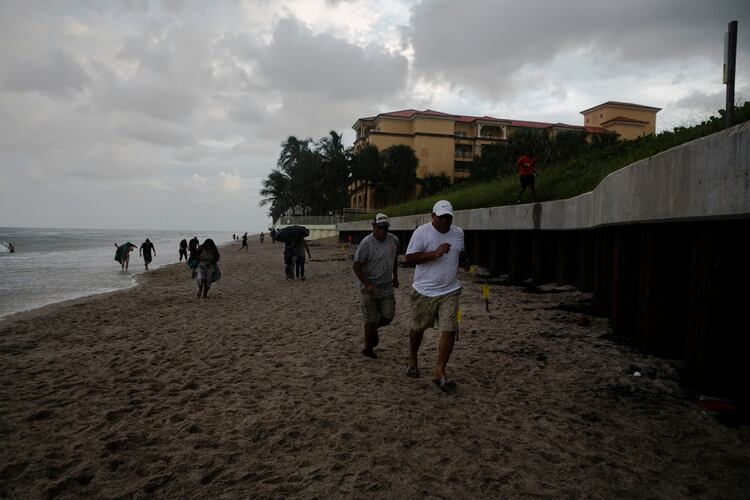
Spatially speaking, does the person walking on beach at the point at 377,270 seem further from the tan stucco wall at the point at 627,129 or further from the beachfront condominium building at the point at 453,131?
the tan stucco wall at the point at 627,129

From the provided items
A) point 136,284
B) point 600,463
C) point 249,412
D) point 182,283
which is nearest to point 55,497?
point 249,412

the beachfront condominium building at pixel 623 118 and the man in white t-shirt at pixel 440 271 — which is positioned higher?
the beachfront condominium building at pixel 623 118

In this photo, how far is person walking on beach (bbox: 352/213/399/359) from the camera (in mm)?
5590

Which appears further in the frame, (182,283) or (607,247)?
(182,283)

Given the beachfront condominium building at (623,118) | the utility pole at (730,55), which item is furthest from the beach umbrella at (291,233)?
the beachfront condominium building at (623,118)

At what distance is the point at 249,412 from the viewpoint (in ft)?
14.5

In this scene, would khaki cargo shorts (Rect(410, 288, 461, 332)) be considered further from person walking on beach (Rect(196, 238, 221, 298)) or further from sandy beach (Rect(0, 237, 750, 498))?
person walking on beach (Rect(196, 238, 221, 298))

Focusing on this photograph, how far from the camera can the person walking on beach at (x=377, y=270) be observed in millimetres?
5590

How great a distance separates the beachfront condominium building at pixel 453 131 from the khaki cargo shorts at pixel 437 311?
2196 inches

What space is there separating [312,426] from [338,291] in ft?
29.1

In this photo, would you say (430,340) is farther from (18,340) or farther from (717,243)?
(18,340)

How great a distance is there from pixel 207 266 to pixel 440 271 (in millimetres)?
9147

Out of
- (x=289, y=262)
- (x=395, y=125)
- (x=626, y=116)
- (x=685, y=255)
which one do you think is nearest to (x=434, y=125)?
(x=395, y=125)

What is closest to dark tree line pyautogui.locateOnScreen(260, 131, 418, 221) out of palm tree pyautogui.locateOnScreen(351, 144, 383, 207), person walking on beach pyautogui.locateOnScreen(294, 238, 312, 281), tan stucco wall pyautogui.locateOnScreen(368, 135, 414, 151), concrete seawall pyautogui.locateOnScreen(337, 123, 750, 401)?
palm tree pyautogui.locateOnScreen(351, 144, 383, 207)
